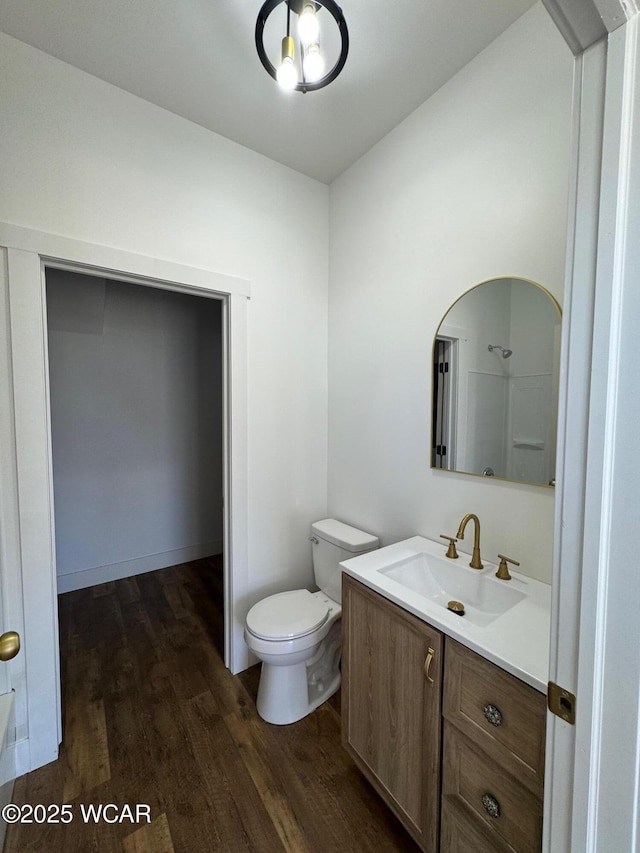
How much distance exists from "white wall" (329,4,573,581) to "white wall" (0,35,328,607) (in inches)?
7.1

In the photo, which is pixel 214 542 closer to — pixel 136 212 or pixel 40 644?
pixel 40 644

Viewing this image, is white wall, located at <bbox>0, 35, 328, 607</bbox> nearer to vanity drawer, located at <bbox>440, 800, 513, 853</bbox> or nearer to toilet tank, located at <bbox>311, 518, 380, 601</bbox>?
toilet tank, located at <bbox>311, 518, 380, 601</bbox>

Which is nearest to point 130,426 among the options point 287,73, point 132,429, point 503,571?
point 132,429

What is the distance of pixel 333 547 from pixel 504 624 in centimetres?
105

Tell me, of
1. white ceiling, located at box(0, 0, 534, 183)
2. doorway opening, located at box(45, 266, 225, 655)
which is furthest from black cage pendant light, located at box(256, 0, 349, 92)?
doorway opening, located at box(45, 266, 225, 655)

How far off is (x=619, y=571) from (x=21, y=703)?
2.06 metres

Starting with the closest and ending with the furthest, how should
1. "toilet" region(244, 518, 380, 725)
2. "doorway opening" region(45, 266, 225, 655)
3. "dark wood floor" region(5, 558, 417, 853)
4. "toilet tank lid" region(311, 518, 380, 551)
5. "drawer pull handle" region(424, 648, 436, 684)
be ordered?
"drawer pull handle" region(424, 648, 436, 684) → "dark wood floor" region(5, 558, 417, 853) → "toilet" region(244, 518, 380, 725) → "toilet tank lid" region(311, 518, 380, 551) → "doorway opening" region(45, 266, 225, 655)

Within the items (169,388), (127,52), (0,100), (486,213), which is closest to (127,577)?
(169,388)

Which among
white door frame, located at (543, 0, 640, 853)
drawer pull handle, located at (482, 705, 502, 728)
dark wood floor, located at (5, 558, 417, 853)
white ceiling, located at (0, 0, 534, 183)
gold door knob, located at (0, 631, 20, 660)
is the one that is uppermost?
white ceiling, located at (0, 0, 534, 183)

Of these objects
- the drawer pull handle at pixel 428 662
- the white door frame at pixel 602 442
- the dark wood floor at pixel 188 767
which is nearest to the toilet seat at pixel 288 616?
the dark wood floor at pixel 188 767

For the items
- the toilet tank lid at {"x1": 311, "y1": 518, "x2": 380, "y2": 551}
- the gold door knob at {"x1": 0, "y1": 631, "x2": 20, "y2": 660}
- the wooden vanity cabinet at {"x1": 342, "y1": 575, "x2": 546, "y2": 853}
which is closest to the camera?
the gold door knob at {"x1": 0, "y1": 631, "x2": 20, "y2": 660}

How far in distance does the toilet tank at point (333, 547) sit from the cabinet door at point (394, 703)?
47 cm

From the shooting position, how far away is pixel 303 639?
1602 mm

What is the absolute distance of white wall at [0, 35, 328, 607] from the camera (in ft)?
4.56
